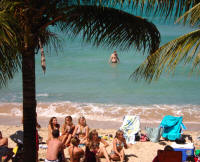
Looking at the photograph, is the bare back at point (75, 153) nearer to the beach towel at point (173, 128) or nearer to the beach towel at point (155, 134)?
the beach towel at point (155, 134)

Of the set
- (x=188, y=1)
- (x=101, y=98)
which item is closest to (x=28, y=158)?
(x=188, y=1)

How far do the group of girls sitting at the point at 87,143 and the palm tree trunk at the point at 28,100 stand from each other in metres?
1.82

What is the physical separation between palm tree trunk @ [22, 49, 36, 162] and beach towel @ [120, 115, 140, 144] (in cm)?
443

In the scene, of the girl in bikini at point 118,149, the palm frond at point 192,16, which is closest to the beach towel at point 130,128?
the girl in bikini at point 118,149

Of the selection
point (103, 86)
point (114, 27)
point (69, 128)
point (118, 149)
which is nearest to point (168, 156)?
point (118, 149)

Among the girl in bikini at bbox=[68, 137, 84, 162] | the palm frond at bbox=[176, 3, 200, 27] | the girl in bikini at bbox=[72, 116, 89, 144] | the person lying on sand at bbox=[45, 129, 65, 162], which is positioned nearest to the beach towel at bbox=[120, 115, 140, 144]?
the girl in bikini at bbox=[72, 116, 89, 144]

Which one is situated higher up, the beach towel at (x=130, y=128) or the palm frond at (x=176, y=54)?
the palm frond at (x=176, y=54)

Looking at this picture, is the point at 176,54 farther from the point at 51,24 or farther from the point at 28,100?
the point at 28,100

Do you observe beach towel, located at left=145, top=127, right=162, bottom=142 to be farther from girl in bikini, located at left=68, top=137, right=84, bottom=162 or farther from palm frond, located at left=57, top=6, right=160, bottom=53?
palm frond, located at left=57, top=6, right=160, bottom=53

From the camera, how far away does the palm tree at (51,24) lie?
3740 mm

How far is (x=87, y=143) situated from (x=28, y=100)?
2709mm

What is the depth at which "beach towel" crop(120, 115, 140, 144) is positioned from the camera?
829 centimetres

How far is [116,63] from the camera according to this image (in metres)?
36.1

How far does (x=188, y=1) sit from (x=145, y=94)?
16774mm
